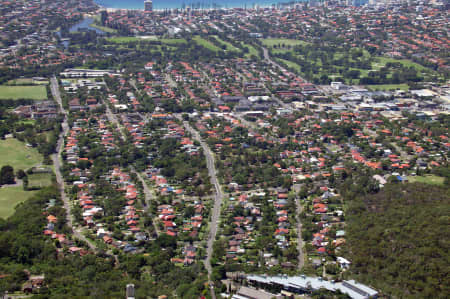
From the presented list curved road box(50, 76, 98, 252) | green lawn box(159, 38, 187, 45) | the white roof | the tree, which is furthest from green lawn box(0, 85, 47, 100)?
the white roof

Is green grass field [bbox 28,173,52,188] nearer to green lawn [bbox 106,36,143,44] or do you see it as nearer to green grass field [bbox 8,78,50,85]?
green grass field [bbox 8,78,50,85]

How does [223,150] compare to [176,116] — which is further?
[176,116]

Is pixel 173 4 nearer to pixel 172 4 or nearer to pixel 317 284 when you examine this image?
pixel 172 4

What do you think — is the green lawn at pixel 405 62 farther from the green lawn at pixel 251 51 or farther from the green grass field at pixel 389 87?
the green lawn at pixel 251 51

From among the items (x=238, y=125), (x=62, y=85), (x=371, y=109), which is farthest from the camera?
(x=62, y=85)

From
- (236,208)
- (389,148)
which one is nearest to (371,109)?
(389,148)

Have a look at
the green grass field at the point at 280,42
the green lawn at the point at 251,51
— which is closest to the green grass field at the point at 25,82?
the green lawn at the point at 251,51

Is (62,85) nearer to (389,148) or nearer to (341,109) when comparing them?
(341,109)
